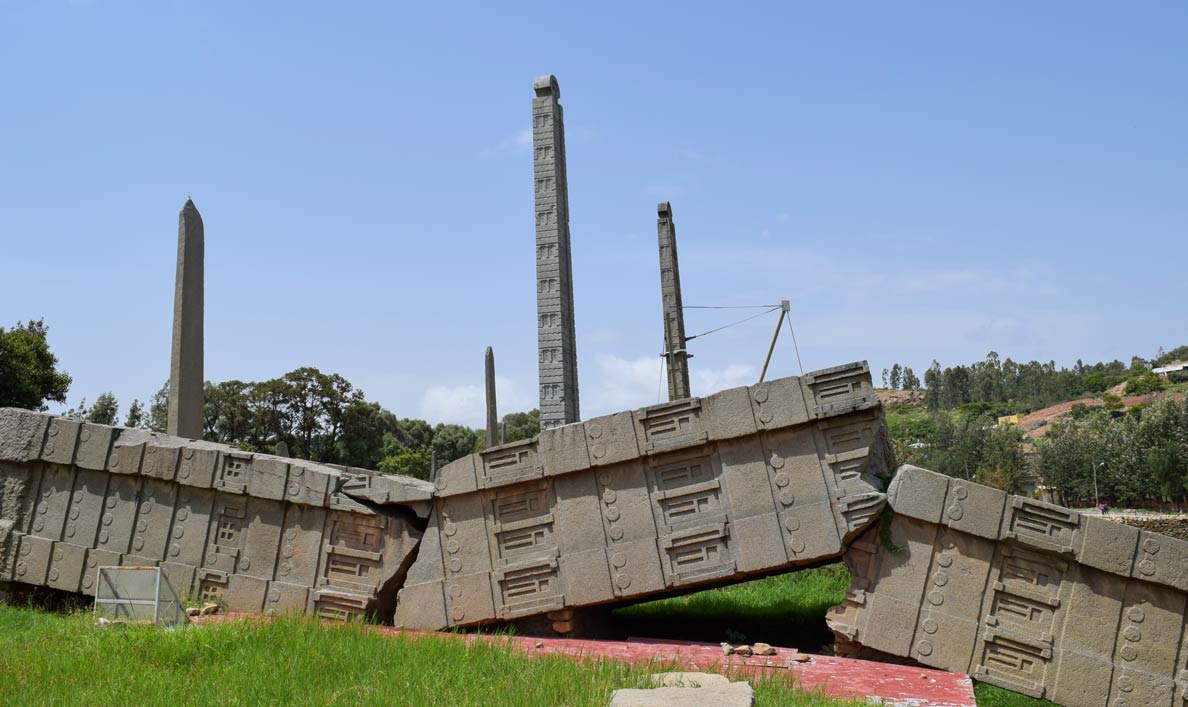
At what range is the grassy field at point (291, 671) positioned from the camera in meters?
5.41

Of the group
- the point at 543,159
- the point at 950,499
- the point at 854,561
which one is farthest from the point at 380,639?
the point at 543,159

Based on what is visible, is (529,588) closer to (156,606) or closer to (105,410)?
(156,606)

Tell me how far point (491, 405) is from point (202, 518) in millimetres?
9007

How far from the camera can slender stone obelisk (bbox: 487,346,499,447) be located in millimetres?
17688

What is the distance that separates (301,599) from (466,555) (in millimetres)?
1715

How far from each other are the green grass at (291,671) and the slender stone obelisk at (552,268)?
21.7ft

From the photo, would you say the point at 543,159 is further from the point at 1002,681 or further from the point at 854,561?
the point at 1002,681

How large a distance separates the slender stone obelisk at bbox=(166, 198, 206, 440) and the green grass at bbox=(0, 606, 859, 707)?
5742mm

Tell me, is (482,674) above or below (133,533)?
below

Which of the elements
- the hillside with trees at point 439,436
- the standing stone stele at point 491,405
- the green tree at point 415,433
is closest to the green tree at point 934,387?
the hillside with trees at point 439,436

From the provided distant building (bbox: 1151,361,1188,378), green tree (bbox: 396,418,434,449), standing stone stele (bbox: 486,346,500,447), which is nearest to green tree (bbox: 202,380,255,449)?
green tree (bbox: 396,418,434,449)

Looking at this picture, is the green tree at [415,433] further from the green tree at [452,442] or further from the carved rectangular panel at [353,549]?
the carved rectangular panel at [353,549]

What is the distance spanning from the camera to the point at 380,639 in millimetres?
6754

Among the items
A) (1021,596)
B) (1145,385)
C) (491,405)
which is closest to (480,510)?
(1021,596)
